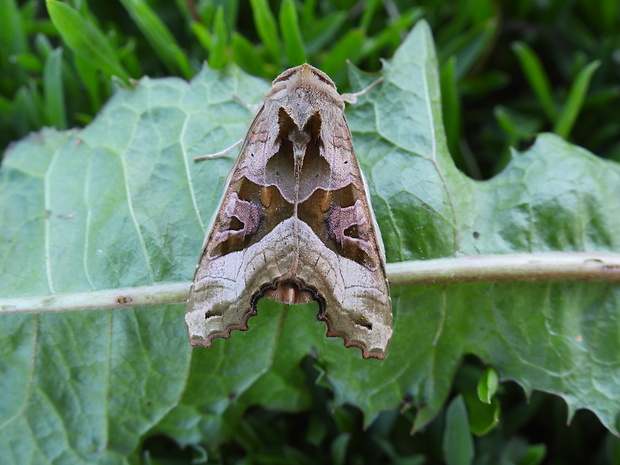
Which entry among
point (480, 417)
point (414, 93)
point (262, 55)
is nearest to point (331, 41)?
point (262, 55)

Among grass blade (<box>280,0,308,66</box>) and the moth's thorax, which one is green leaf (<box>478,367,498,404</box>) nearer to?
the moth's thorax

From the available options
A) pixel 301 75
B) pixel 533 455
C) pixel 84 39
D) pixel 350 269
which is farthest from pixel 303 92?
pixel 533 455

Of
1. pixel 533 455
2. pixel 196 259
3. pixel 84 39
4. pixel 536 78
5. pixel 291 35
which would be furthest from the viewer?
pixel 536 78

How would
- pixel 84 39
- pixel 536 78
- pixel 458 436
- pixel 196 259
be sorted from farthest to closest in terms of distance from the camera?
pixel 536 78
pixel 84 39
pixel 458 436
pixel 196 259

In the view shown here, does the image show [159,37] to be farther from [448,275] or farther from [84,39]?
[448,275]

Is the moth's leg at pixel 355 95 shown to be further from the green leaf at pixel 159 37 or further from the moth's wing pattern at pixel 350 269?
the green leaf at pixel 159 37

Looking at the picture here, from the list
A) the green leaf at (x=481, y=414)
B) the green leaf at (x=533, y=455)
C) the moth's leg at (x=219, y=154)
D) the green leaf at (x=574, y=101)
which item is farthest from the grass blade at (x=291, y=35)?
the green leaf at (x=533, y=455)

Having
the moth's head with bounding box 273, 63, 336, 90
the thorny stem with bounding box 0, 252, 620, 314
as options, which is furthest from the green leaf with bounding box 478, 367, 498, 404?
the moth's head with bounding box 273, 63, 336, 90
